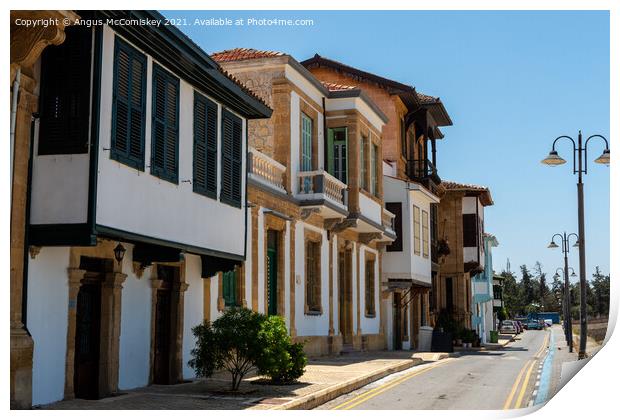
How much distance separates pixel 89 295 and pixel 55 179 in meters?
2.98

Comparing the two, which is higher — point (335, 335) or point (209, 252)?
point (209, 252)

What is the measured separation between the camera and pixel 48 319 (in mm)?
12430

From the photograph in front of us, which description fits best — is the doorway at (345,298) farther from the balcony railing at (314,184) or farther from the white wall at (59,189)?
the white wall at (59,189)

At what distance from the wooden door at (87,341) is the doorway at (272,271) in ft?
28.2

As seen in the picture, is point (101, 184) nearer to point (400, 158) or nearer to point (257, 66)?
point (257, 66)

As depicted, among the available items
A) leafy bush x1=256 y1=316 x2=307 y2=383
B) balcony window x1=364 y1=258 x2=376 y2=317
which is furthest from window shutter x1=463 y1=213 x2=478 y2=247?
leafy bush x1=256 y1=316 x2=307 y2=383

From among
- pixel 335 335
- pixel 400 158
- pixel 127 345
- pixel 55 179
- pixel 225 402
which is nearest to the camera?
pixel 55 179

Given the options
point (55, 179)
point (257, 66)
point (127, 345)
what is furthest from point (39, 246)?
point (257, 66)

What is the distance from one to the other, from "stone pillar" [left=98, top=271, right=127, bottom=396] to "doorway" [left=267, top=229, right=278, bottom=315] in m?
8.37

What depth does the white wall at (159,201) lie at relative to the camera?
1214 centimetres

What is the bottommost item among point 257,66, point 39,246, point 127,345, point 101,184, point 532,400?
point 532,400

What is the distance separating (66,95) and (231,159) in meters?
5.90

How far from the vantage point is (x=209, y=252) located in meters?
16.0

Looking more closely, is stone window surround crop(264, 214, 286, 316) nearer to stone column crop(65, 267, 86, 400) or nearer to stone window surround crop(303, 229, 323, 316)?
stone window surround crop(303, 229, 323, 316)
